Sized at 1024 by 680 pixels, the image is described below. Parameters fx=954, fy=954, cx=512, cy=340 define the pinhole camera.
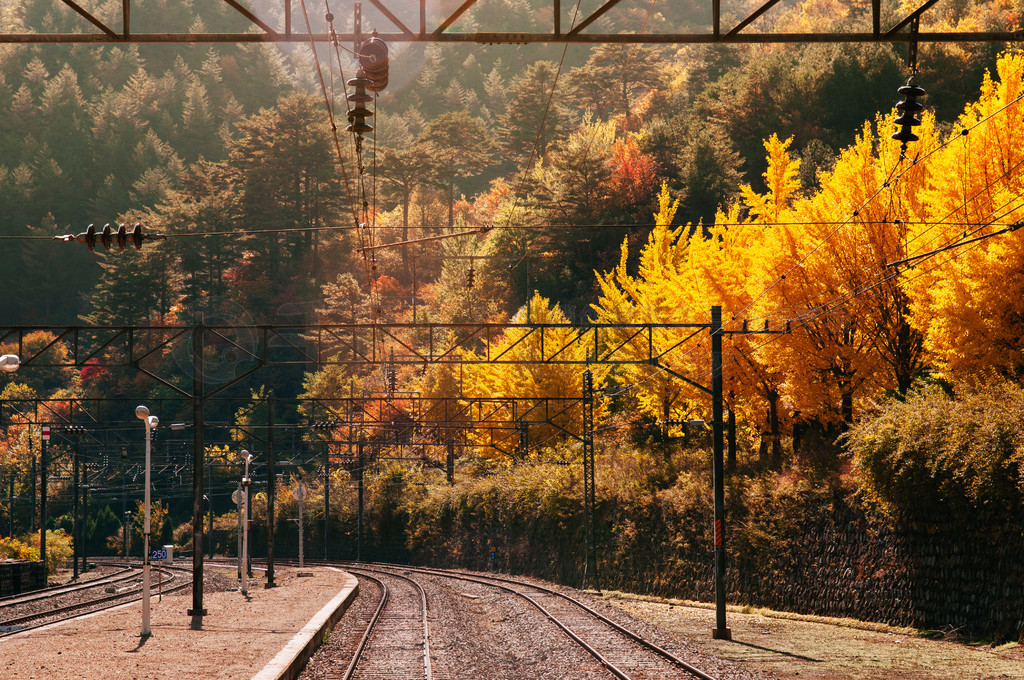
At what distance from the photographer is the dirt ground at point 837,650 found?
61.3ft

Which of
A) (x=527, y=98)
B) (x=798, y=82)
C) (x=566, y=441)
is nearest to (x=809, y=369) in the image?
(x=566, y=441)

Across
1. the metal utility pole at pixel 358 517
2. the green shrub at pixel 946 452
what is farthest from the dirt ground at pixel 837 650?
the metal utility pole at pixel 358 517

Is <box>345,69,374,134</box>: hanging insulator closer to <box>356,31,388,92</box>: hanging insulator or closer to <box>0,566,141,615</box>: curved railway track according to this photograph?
<box>356,31,388,92</box>: hanging insulator

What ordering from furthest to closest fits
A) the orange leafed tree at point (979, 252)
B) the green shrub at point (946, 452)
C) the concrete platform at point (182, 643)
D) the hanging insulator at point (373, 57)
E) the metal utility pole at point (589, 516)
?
the metal utility pole at point (589, 516) → the orange leafed tree at point (979, 252) → the green shrub at point (946, 452) → the concrete platform at point (182, 643) → the hanging insulator at point (373, 57)

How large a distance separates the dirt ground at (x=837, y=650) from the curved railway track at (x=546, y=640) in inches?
70.7

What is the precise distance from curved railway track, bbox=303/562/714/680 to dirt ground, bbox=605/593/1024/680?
1795 millimetres

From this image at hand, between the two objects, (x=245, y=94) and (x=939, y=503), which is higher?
(x=245, y=94)

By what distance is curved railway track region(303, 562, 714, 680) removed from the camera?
1892 cm

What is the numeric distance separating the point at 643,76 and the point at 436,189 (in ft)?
91.0

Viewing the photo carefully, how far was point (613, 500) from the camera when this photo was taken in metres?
45.4

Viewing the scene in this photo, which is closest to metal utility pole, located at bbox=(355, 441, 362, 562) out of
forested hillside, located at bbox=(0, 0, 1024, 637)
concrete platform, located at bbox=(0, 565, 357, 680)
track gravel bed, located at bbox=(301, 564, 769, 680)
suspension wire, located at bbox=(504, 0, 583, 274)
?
forested hillside, located at bbox=(0, 0, 1024, 637)

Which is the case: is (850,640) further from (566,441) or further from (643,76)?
(643,76)

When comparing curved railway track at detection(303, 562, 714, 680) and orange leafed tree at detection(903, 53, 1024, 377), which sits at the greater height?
orange leafed tree at detection(903, 53, 1024, 377)

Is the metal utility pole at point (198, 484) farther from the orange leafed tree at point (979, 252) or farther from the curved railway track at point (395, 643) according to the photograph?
the orange leafed tree at point (979, 252)
